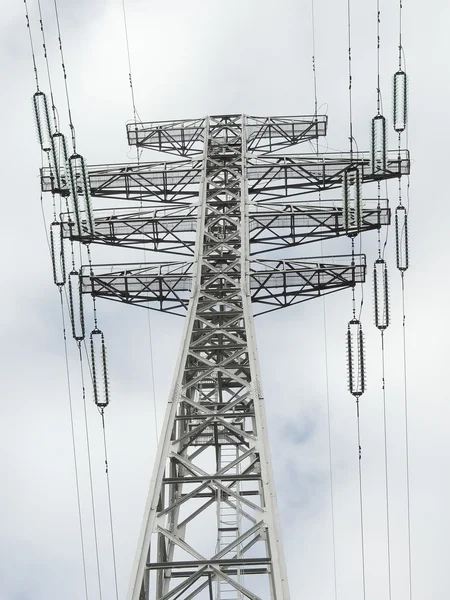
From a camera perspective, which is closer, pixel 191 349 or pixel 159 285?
pixel 191 349

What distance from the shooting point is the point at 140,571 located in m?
18.5

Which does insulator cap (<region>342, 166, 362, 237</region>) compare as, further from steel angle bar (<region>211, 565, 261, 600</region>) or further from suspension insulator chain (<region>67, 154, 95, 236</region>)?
steel angle bar (<region>211, 565, 261, 600</region>)

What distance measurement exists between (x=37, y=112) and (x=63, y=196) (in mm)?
7457

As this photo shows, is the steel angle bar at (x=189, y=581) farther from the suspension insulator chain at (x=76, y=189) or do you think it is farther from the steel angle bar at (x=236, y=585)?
the suspension insulator chain at (x=76, y=189)

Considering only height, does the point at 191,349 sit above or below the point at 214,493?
above

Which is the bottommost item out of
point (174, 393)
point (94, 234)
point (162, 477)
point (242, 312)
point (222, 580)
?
point (222, 580)

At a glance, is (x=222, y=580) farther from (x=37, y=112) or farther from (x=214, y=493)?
(x=37, y=112)

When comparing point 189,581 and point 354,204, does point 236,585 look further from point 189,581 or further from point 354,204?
point 354,204

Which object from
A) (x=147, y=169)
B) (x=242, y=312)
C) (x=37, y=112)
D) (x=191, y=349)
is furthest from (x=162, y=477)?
(x=147, y=169)

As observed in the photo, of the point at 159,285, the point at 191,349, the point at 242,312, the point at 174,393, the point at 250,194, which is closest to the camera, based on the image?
the point at 174,393

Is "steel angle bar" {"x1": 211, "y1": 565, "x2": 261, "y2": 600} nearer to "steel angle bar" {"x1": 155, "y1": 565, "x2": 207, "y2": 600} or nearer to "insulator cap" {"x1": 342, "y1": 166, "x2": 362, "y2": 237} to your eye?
"steel angle bar" {"x1": 155, "y1": 565, "x2": 207, "y2": 600}

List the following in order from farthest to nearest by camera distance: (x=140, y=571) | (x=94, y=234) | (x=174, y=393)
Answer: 1. (x=94, y=234)
2. (x=174, y=393)
3. (x=140, y=571)

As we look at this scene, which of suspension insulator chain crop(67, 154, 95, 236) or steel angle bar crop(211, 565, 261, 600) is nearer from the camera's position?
steel angle bar crop(211, 565, 261, 600)

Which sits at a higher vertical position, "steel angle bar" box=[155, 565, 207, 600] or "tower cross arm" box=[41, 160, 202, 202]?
"tower cross arm" box=[41, 160, 202, 202]
